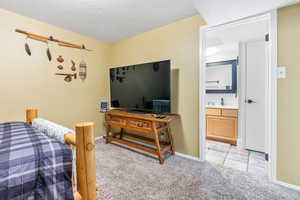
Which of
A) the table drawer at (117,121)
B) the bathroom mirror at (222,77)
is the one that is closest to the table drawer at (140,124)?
the table drawer at (117,121)

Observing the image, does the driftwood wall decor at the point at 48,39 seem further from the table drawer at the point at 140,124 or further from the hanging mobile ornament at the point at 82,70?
the table drawer at the point at 140,124

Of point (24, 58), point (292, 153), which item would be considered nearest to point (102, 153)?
point (24, 58)

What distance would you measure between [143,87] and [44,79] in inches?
67.4

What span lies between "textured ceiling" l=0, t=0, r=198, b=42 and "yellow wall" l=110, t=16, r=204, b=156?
0.17 m

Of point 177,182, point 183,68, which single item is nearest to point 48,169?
point 177,182

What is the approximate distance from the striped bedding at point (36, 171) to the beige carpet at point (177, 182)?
2.92 ft

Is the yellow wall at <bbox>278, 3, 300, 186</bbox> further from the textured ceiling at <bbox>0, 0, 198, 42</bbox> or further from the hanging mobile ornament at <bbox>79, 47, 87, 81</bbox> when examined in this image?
the hanging mobile ornament at <bbox>79, 47, 87, 81</bbox>

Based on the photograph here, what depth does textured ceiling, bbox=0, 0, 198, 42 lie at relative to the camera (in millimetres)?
1826

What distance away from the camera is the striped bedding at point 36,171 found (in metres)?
0.61

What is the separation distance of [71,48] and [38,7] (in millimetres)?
805

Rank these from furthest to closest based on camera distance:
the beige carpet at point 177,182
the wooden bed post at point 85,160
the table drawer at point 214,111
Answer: the table drawer at point 214,111
the beige carpet at point 177,182
the wooden bed post at point 85,160

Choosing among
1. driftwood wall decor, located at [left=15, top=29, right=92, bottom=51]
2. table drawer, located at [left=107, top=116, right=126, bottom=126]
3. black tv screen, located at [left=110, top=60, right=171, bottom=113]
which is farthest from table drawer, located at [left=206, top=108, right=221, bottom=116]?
driftwood wall decor, located at [left=15, top=29, right=92, bottom=51]

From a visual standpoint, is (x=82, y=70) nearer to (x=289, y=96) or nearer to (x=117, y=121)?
(x=117, y=121)

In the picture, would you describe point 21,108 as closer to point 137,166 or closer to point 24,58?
point 24,58
